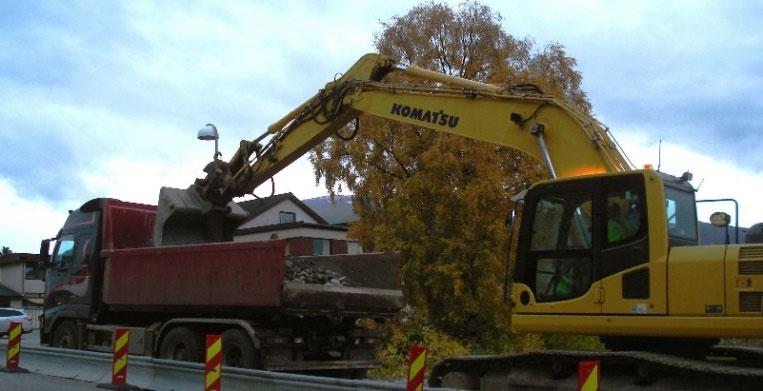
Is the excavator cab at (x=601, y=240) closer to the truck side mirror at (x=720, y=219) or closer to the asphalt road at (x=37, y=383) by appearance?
the truck side mirror at (x=720, y=219)

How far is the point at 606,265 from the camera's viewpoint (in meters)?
8.37

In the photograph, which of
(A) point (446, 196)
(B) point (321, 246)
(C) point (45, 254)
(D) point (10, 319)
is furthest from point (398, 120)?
(B) point (321, 246)

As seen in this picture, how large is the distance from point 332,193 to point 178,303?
13541 millimetres

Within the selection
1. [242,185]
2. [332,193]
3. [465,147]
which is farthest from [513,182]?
[242,185]

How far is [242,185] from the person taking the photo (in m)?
14.5

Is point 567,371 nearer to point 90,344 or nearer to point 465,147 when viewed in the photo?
point 90,344

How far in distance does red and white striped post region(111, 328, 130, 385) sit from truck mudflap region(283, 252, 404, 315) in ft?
7.44

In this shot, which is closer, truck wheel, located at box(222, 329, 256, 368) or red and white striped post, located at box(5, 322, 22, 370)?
truck wheel, located at box(222, 329, 256, 368)

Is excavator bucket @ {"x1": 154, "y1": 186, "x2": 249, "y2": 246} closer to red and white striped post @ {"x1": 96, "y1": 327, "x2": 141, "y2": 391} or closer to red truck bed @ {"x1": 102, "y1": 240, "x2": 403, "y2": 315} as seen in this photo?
red truck bed @ {"x1": 102, "y1": 240, "x2": 403, "y2": 315}

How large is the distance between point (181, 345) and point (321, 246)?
33.1 m

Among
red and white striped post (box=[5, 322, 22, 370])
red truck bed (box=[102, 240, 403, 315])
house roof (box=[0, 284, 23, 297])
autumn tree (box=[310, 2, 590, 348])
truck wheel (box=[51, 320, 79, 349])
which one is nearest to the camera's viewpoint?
red truck bed (box=[102, 240, 403, 315])

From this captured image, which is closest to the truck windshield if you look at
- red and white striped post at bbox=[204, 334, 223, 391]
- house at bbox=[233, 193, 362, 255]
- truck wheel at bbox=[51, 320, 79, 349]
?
red and white striped post at bbox=[204, 334, 223, 391]

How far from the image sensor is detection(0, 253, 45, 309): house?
5359cm

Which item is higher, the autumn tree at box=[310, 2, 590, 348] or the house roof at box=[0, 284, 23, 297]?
the autumn tree at box=[310, 2, 590, 348]
